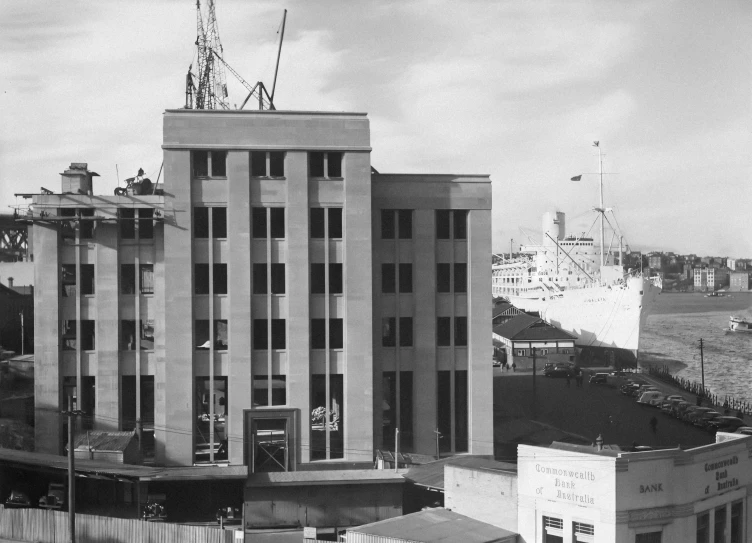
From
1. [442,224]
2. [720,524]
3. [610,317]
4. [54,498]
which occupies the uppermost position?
[442,224]

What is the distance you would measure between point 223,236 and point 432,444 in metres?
13.5

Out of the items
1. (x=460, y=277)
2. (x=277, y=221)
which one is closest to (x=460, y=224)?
(x=460, y=277)

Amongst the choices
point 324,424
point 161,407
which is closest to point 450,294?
point 324,424

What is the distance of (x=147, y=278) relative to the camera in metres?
35.9

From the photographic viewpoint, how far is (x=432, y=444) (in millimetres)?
36344

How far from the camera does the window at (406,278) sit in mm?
37194

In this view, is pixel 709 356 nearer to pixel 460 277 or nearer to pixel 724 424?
pixel 724 424

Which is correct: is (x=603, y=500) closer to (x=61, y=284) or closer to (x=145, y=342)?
(x=145, y=342)

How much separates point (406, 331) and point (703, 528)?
16164mm

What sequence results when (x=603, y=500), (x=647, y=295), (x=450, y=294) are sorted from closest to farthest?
(x=603, y=500), (x=450, y=294), (x=647, y=295)

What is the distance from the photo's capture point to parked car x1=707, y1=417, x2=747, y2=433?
5209 centimetres

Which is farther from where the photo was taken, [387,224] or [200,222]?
[387,224]

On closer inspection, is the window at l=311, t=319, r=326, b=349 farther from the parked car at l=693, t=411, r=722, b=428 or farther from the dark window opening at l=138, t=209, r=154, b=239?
the parked car at l=693, t=411, r=722, b=428

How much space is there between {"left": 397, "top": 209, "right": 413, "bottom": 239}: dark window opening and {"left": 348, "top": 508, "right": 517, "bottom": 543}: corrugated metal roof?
1482 centimetres
